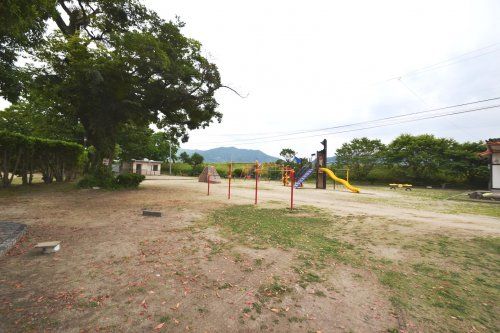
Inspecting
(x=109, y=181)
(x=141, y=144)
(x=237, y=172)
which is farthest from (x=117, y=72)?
(x=141, y=144)

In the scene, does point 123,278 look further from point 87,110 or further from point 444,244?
point 87,110

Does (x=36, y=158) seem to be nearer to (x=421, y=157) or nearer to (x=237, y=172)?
(x=237, y=172)

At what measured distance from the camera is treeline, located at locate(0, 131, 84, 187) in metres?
12.4

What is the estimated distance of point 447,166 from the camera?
84.2 ft

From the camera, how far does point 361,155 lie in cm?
3106

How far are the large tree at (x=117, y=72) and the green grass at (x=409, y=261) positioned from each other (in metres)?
9.60

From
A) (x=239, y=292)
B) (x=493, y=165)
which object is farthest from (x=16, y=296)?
(x=493, y=165)

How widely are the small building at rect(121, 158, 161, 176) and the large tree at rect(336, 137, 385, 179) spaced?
33.6m

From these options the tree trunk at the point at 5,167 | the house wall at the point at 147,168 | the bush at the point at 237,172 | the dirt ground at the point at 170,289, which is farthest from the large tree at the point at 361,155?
the house wall at the point at 147,168

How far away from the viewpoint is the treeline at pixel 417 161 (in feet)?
81.8

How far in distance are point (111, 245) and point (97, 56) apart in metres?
11.2

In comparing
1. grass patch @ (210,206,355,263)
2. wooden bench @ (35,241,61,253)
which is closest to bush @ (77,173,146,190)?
grass patch @ (210,206,355,263)

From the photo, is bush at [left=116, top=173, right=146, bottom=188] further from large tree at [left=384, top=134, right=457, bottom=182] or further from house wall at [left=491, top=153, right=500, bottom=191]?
large tree at [left=384, top=134, right=457, bottom=182]

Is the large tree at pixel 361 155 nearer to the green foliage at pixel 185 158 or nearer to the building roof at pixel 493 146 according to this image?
the building roof at pixel 493 146
